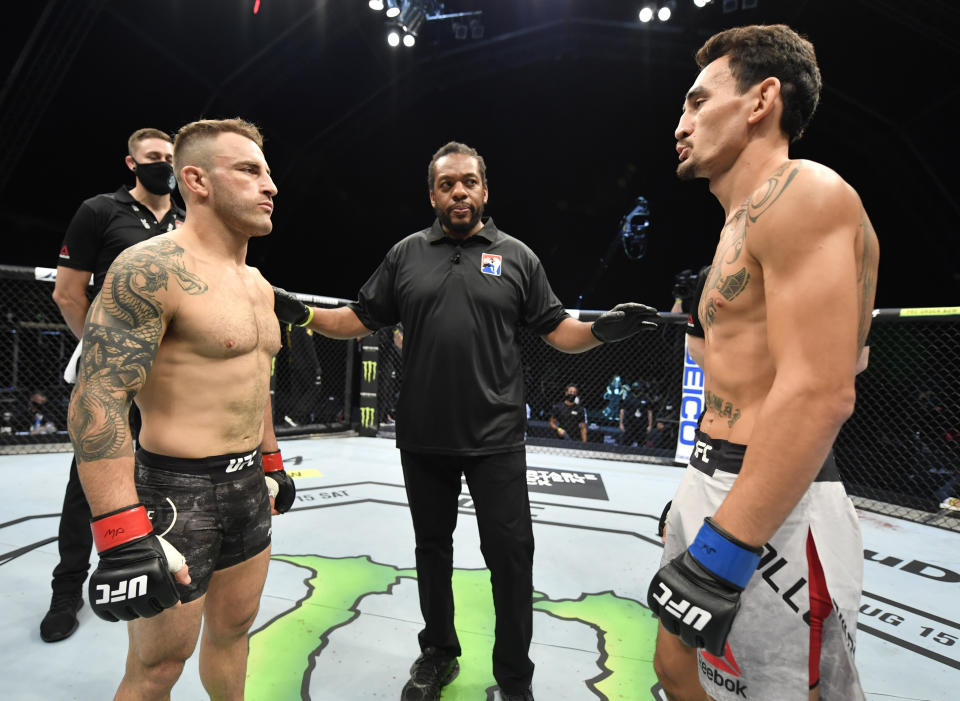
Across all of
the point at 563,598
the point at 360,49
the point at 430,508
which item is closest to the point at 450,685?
the point at 430,508

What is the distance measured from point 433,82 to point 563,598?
927 centimetres

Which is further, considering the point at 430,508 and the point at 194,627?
the point at 430,508

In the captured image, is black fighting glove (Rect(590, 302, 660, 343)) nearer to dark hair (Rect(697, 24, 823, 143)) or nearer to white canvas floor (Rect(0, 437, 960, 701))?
dark hair (Rect(697, 24, 823, 143))

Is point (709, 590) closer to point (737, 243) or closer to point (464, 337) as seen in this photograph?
point (737, 243)

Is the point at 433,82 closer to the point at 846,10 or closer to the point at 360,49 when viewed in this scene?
the point at 360,49

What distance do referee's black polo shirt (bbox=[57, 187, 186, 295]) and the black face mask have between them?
0.12 m

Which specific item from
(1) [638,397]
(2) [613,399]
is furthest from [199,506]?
(2) [613,399]

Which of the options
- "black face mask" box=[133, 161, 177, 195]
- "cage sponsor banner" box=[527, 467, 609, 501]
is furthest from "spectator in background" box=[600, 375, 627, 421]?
"black face mask" box=[133, 161, 177, 195]

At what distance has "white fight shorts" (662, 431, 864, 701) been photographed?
91 centimetres

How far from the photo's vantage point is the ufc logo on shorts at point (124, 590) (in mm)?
952

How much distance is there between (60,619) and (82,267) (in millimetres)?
1344

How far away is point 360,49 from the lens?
8383mm

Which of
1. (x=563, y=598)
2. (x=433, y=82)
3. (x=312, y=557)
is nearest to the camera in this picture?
(x=563, y=598)

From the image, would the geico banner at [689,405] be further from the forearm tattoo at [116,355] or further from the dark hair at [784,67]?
the forearm tattoo at [116,355]
